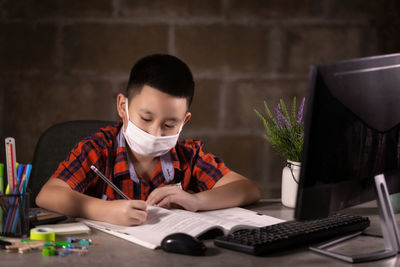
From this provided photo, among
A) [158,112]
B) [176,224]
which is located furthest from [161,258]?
[158,112]

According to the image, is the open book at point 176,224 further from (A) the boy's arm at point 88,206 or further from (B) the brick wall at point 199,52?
(B) the brick wall at point 199,52

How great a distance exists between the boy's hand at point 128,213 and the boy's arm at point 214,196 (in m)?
0.16

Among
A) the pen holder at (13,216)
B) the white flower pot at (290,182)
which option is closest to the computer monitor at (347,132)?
the white flower pot at (290,182)

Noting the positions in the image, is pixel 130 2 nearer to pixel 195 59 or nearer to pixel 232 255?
pixel 195 59

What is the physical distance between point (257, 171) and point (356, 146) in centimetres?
164

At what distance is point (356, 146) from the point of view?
110 centimetres

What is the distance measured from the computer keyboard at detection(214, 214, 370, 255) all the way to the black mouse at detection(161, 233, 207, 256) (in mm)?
69

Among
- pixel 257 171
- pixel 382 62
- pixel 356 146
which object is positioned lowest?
pixel 257 171

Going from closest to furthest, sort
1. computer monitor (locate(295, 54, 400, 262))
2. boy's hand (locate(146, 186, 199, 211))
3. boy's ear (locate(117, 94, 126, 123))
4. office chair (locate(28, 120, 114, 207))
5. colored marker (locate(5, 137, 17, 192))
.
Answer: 1. computer monitor (locate(295, 54, 400, 262))
2. colored marker (locate(5, 137, 17, 192))
3. boy's hand (locate(146, 186, 199, 211))
4. boy's ear (locate(117, 94, 126, 123))
5. office chair (locate(28, 120, 114, 207))

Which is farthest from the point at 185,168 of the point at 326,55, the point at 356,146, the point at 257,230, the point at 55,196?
the point at 326,55

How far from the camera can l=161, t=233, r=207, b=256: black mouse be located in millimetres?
1073

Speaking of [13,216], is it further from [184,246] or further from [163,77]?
[163,77]

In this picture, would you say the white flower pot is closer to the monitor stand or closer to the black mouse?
the monitor stand

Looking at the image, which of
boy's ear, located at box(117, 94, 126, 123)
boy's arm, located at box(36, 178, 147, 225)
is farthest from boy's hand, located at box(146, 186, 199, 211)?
boy's ear, located at box(117, 94, 126, 123)
